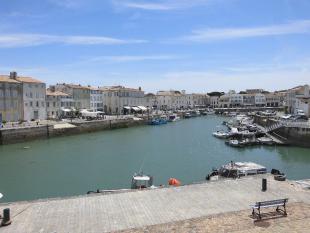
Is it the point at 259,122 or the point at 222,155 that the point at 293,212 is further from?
the point at 259,122

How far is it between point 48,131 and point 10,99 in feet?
36.3

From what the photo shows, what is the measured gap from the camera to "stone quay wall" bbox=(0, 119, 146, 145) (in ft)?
171

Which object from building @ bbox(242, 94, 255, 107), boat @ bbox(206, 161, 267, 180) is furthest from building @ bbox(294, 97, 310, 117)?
building @ bbox(242, 94, 255, 107)

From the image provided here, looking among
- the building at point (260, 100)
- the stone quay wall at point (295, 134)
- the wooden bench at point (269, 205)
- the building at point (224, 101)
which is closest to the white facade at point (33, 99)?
the stone quay wall at point (295, 134)

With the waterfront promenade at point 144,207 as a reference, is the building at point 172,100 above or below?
above

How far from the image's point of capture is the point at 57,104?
80.6 meters

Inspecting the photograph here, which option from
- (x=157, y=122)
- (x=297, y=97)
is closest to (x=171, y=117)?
(x=157, y=122)

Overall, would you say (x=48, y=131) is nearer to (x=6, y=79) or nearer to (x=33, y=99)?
(x=6, y=79)

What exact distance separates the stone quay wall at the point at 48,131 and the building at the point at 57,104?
435 inches

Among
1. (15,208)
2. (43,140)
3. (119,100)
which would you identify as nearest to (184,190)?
(15,208)

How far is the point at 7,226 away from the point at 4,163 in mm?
25661

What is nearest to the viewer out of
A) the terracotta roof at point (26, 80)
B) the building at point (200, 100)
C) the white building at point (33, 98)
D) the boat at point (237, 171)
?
the boat at point (237, 171)

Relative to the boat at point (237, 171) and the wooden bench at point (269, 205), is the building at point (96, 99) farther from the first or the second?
the wooden bench at point (269, 205)

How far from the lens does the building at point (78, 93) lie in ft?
298
